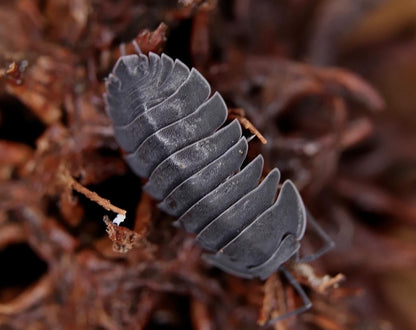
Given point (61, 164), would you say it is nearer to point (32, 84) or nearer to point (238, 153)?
point (32, 84)

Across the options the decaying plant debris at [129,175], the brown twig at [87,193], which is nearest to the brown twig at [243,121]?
the decaying plant debris at [129,175]

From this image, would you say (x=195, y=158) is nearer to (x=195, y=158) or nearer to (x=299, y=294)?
(x=195, y=158)

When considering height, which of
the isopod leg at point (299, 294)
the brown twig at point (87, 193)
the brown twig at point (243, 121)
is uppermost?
the brown twig at point (243, 121)

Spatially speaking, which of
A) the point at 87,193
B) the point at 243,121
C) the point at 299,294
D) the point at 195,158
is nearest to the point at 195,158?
the point at 195,158

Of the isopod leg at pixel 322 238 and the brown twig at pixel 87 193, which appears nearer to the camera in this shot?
the brown twig at pixel 87 193

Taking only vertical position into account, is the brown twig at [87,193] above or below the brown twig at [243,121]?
below

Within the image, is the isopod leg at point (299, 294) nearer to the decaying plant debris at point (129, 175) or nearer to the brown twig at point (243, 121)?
the decaying plant debris at point (129, 175)

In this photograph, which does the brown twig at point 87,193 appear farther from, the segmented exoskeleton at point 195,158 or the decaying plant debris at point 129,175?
the segmented exoskeleton at point 195,158
